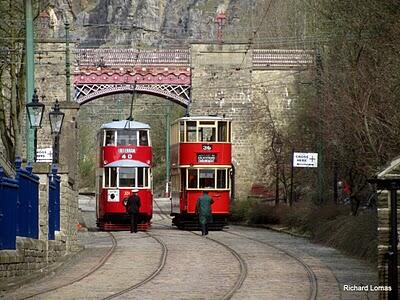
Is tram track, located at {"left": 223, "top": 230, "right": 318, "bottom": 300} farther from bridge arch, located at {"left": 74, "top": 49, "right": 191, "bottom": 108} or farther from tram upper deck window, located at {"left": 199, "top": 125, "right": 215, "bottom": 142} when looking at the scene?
bridge arch, located at {"left": 74, "top": 49, "right": 191, "bottom": 108}

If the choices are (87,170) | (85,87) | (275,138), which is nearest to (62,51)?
(85,87)

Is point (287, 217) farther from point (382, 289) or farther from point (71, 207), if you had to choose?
point (382, 289)

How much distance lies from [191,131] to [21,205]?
20029 mm

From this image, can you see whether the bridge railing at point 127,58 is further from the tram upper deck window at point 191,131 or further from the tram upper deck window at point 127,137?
→ the tram upper deck window at point 127,137

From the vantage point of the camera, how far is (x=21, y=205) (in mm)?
21203

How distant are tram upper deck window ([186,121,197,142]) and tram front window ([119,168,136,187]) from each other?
96.2 inches

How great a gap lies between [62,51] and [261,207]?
15.4 meters

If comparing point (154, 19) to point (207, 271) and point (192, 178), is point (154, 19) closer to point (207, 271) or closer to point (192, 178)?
point (192, 178)

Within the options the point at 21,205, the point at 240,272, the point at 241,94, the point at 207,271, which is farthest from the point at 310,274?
the point at 241,94

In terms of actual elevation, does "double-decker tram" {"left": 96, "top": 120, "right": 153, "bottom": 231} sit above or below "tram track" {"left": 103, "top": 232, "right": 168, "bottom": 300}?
above

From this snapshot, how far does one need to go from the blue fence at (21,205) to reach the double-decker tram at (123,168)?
14.0 metres

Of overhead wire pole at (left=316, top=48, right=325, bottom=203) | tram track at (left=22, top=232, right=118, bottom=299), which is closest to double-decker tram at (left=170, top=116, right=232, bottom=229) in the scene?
overhead wire pole at (left=316, top=48, right=325, bottom=203)

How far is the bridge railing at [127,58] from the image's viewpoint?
5822 cm

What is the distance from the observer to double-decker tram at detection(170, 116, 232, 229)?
40.2m
